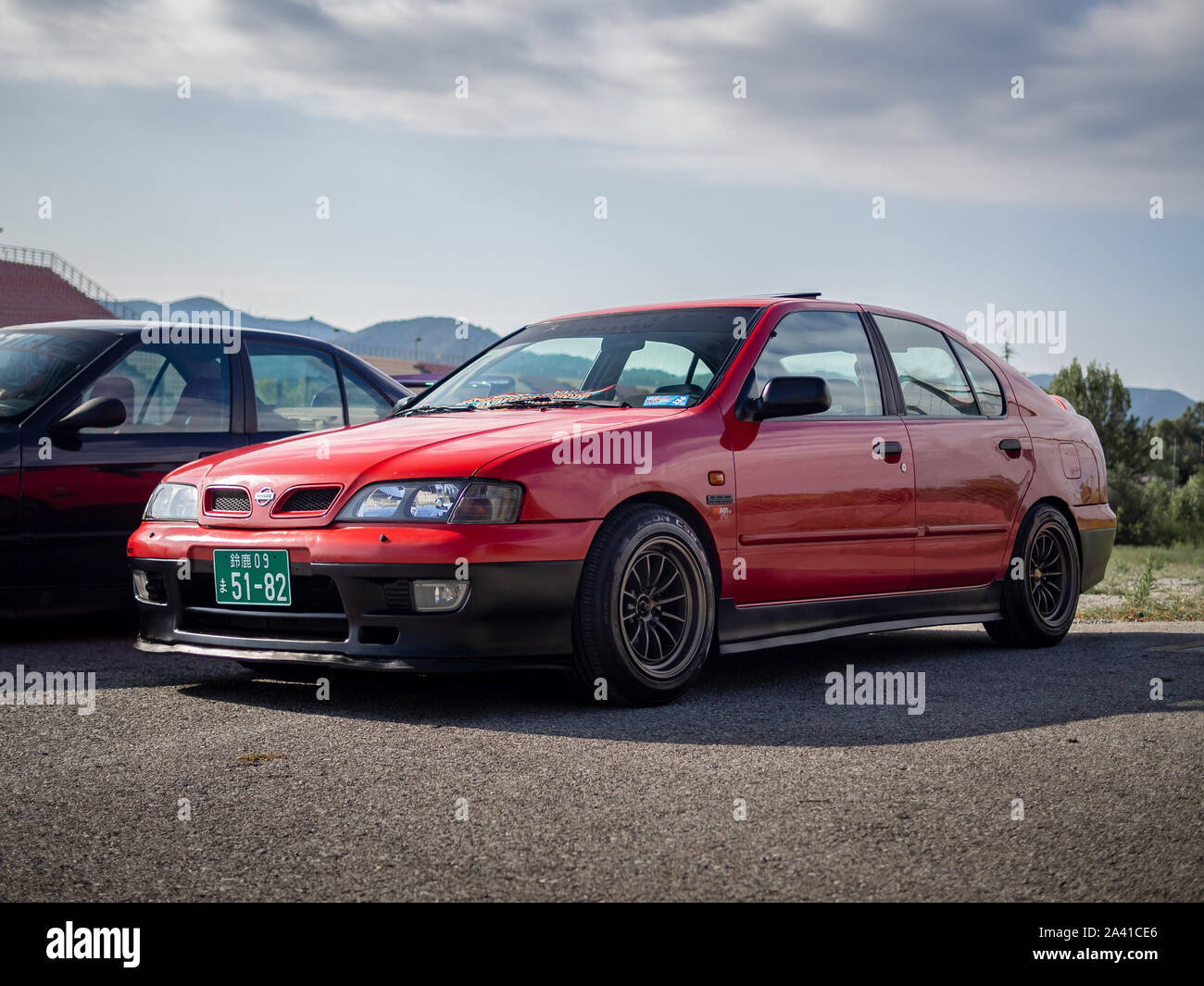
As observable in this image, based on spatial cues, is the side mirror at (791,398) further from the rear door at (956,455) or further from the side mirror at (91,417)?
the side mirror at (91,417)

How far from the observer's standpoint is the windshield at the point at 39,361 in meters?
6.83

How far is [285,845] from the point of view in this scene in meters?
3.16

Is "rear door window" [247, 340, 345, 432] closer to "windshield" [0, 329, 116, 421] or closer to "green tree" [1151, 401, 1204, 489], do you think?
"windshield" [0, 329, 116, 421]

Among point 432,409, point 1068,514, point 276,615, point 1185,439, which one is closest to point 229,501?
point 276,615

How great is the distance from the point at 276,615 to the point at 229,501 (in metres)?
0.55

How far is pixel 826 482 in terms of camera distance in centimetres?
585

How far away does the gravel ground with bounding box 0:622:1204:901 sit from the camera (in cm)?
294

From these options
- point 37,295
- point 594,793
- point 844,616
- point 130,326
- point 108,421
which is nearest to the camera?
point 594,793

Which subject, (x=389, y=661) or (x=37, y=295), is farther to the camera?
(x=37, y=295)

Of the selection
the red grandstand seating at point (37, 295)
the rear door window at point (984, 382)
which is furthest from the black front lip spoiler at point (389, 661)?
the red grandstand seating at point (37, 295)

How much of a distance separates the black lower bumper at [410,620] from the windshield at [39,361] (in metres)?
2.53

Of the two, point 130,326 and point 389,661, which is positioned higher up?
point 130,326

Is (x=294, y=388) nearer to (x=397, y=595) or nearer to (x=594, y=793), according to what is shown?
(x=397, y=595)
